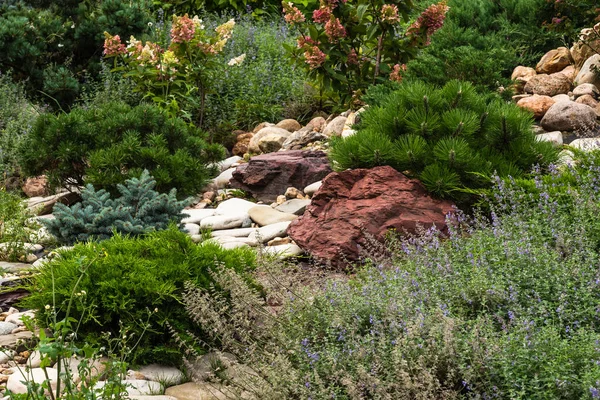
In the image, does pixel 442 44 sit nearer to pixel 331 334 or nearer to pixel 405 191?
pixel 405 191

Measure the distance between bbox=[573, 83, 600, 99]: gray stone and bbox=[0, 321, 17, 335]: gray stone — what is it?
588 centimetres

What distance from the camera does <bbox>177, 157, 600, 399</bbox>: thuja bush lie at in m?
2.94

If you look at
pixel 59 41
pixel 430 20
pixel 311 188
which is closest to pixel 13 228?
pixel 311 188

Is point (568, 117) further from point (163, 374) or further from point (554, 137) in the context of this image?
point (163, 374)

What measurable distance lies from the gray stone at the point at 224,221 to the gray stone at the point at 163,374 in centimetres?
245

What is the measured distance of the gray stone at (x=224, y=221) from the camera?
21.2ft

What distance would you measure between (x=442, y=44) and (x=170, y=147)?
2843mm

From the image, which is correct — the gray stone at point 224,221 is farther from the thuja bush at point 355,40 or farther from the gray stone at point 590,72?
the gray stone at point 590,72

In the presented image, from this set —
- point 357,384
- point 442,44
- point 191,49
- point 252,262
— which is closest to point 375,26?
point 442,44

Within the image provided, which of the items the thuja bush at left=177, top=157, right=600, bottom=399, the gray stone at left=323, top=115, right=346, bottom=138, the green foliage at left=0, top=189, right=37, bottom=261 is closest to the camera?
the thuja bush at left=177, top=157, right=600, bottom=399

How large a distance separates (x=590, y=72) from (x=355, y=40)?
2.51 meters

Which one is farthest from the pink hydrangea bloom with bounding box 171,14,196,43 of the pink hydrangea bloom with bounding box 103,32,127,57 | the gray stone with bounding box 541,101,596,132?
the gray stone with bounding box 541,101,596,132

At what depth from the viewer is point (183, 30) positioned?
8180mm

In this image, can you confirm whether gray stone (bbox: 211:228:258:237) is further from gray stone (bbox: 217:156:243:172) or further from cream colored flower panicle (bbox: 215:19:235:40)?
cream colored flower panicle (bbox: 215:19:235:40)
